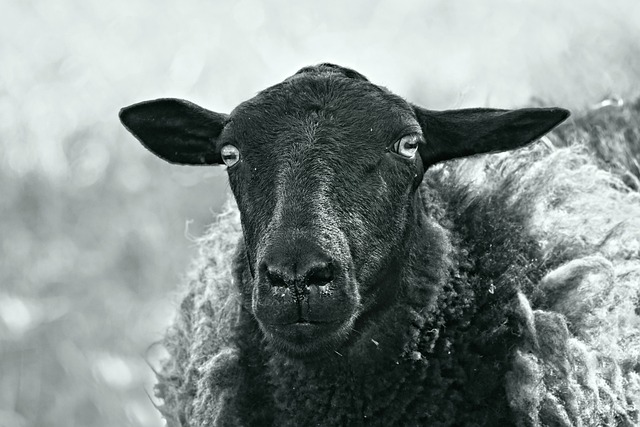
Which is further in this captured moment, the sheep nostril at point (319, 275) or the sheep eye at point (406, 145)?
the sheep eye at point (406, 145)

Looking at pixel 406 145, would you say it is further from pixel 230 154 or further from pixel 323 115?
pixel 230 154

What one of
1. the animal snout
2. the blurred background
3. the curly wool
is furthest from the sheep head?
the blurred background

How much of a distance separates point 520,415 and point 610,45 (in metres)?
5.36

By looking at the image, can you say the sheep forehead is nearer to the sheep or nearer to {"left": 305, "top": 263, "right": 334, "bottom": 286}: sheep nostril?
the sheep

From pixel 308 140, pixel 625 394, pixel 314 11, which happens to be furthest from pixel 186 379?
pixel 314 11

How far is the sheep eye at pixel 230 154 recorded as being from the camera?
182 inches

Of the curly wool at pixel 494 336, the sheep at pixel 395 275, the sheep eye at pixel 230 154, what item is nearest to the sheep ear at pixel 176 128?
the sheep at pixel 395 275

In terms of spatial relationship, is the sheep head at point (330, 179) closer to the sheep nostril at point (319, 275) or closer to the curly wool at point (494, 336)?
the sheep nostril at point (319, 275)

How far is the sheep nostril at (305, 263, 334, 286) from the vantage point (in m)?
3.89

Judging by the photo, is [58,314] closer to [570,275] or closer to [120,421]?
[120,421]

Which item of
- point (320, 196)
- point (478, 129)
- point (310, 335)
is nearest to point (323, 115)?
point (320, 196)

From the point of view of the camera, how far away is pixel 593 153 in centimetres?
617

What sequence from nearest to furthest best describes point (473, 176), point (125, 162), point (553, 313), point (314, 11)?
point (553, 313) → point (473, 176) → point (125, 162) → point (314, 11)

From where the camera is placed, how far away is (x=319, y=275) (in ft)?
12.9
